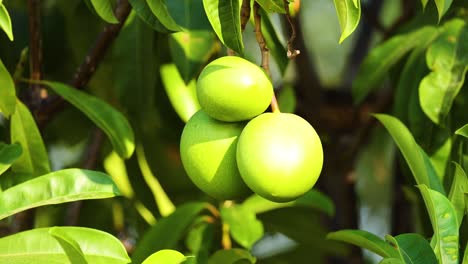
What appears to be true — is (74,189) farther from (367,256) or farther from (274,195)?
(367,256)

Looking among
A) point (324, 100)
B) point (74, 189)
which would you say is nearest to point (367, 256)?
point (324, 100)

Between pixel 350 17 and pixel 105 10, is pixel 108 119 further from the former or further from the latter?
pixel 350 17

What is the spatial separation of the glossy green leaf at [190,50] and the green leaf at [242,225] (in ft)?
0.79

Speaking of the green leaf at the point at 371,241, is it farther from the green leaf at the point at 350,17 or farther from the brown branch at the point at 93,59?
the brown branch at the point at 93,59

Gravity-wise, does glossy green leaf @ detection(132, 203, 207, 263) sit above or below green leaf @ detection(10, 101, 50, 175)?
below

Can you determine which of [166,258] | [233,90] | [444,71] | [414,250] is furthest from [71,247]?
[444,71]

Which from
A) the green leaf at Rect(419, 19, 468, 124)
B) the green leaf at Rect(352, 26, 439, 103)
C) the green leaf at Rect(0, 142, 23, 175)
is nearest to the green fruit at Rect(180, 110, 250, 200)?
the green leaf at Rect(0, 142, 23, 175)

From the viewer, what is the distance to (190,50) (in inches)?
43.8

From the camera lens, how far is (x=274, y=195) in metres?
0.80

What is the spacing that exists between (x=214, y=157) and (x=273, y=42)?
26 cm

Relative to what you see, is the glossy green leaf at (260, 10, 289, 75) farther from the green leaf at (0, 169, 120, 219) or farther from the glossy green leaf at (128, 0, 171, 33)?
the green leaf at (0, 169, 120, 219)

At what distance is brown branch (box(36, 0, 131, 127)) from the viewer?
110cm

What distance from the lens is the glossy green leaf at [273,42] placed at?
3.47ft

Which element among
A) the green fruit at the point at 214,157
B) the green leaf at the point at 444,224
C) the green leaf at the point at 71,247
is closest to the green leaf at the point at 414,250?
the green leaf at the point at 444,224
